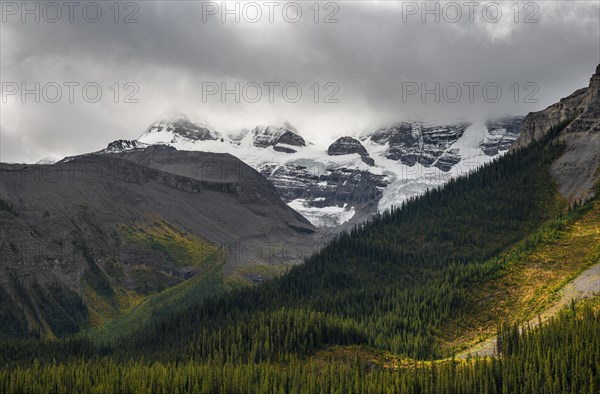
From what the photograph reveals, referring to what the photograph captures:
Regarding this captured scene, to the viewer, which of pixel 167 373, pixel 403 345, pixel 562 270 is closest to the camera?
pixel 167 373

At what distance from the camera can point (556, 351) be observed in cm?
13950

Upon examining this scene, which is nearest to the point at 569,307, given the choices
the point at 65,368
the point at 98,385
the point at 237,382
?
the point at 237,382

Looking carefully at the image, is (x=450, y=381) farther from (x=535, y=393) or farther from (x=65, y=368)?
(x=65, y=368)

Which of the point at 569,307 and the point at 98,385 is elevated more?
the point at 569,307

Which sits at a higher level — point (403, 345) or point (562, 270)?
point (562, 270)

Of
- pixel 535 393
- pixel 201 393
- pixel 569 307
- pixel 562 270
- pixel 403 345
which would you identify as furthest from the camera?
pixel 562 270

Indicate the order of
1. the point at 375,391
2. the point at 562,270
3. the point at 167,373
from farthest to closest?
1. the point at 562,270
2. the point at 167,373
3. the point at 375,391

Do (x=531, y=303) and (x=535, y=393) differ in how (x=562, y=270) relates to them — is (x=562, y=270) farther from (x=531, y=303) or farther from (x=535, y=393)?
(x=535, y=393)

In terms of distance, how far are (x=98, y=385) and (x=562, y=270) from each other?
116972 mm

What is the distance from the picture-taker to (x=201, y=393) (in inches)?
5856

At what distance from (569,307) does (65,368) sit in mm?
113440

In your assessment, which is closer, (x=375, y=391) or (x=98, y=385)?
(x=375, y=391)

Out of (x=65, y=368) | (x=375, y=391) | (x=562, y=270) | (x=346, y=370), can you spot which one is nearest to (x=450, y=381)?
(x=375, y=391)

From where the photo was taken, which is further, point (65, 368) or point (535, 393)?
point (65, 368)
